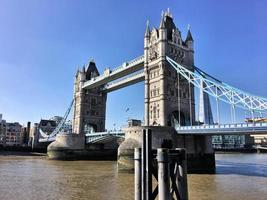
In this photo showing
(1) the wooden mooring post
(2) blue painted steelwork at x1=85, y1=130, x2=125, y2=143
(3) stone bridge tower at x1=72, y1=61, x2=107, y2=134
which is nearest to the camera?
(1) the wooden mooring post

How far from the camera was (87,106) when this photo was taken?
67.4 meters

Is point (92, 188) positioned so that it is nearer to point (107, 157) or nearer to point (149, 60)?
point (149, 60)

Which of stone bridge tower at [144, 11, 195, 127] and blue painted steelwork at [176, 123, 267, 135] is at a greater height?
stone bridge tower at [144, 11, 195, 127]

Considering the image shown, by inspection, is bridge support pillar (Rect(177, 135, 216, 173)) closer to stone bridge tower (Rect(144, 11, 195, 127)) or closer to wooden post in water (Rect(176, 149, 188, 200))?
stone bridge tower (Rect(144, 11, 195, 127))

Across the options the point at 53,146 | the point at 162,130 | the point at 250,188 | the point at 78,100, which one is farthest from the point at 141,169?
the point at 78,100

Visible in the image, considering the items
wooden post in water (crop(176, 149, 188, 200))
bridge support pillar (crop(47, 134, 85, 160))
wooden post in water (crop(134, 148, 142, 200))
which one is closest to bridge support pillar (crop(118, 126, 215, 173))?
wooden post in water (crop(134, 148, 142, 200))

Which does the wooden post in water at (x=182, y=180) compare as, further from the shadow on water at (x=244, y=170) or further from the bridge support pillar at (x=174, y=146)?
the shadow on water at (x=244, y=170)

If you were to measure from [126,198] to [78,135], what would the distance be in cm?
4089

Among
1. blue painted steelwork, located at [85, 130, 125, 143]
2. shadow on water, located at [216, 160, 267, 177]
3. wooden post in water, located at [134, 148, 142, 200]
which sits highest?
blue painted steelwork, located at [85, 130, 125, 143]

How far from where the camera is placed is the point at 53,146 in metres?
53.4

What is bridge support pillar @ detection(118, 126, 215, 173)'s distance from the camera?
3080cm

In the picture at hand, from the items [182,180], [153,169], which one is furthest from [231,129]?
[153,169]

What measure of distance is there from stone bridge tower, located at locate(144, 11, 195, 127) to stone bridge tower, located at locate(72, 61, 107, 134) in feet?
91.0

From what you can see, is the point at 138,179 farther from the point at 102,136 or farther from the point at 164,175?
the point at 102,136
